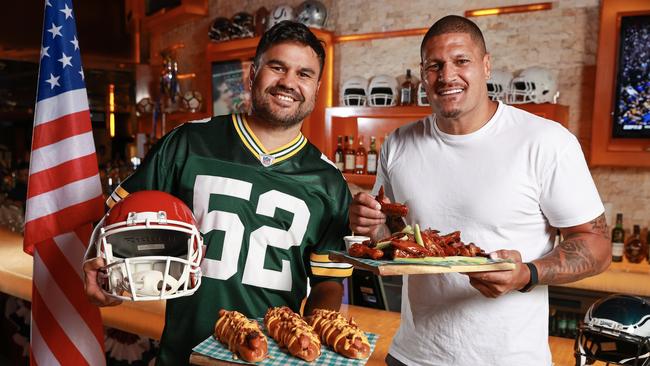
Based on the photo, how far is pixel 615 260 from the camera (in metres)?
4.74

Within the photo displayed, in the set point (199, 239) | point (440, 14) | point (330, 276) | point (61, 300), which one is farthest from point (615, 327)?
point (440, 14)

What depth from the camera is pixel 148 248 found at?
5.51 ft

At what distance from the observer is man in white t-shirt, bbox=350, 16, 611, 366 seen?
6.15 ft

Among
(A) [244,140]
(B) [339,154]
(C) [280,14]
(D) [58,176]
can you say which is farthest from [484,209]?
(C) [280,14]

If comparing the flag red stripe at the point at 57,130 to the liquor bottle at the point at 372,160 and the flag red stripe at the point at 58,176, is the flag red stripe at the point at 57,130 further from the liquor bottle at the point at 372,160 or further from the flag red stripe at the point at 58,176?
the liquor bottle at the point at 372,160

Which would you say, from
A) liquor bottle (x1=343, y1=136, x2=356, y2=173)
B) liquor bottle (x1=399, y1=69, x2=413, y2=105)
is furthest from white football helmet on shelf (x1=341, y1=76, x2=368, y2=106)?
liquor bottle (x1=343, y1=136, x2=356, y2=173)

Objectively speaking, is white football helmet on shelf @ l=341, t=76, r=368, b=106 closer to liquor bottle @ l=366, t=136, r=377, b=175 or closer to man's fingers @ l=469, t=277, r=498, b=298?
liquor bottle @ l=366, t=136, r=377, b=175

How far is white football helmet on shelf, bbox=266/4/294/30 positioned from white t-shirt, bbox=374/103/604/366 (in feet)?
14.0

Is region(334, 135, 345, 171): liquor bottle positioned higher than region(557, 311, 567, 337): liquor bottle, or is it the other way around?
region(334, 135, 345, 171): liquor bottle

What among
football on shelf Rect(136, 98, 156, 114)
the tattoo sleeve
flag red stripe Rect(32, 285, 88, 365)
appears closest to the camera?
the tattoo sleeve

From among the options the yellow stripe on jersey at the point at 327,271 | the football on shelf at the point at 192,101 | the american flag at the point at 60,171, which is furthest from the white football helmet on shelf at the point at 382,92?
the yellow stripe on jersey at the point at 327,271

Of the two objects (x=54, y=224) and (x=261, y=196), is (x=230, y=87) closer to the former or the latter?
(x=54, y=224)

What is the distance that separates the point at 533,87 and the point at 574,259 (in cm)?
313

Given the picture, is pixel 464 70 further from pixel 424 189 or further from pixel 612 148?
pixel 612 148
